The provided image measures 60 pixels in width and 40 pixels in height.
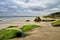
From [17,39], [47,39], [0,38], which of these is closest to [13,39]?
[17,39]

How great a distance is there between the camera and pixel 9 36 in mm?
11859

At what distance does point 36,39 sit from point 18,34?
2408 millimetres

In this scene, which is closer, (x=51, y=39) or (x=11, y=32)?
(x=51, y=39)

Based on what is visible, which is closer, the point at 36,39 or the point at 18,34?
the point at 36,39

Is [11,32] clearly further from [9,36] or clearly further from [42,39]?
[42,39]

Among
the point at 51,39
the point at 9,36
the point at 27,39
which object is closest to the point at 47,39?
the point at 51,39

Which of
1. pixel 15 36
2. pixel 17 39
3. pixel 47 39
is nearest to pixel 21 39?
pixel 17 39

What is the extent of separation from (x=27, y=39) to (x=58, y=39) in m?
2.55

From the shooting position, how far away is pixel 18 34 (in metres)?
12.4

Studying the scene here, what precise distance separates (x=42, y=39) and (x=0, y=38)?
11.4ft

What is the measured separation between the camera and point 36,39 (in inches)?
421

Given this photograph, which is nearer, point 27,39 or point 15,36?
point 27,39

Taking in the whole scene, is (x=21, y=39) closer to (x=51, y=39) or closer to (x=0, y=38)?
(x=0, y=38)

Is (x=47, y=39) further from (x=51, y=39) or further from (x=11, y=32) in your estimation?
(x=11, y=32)
